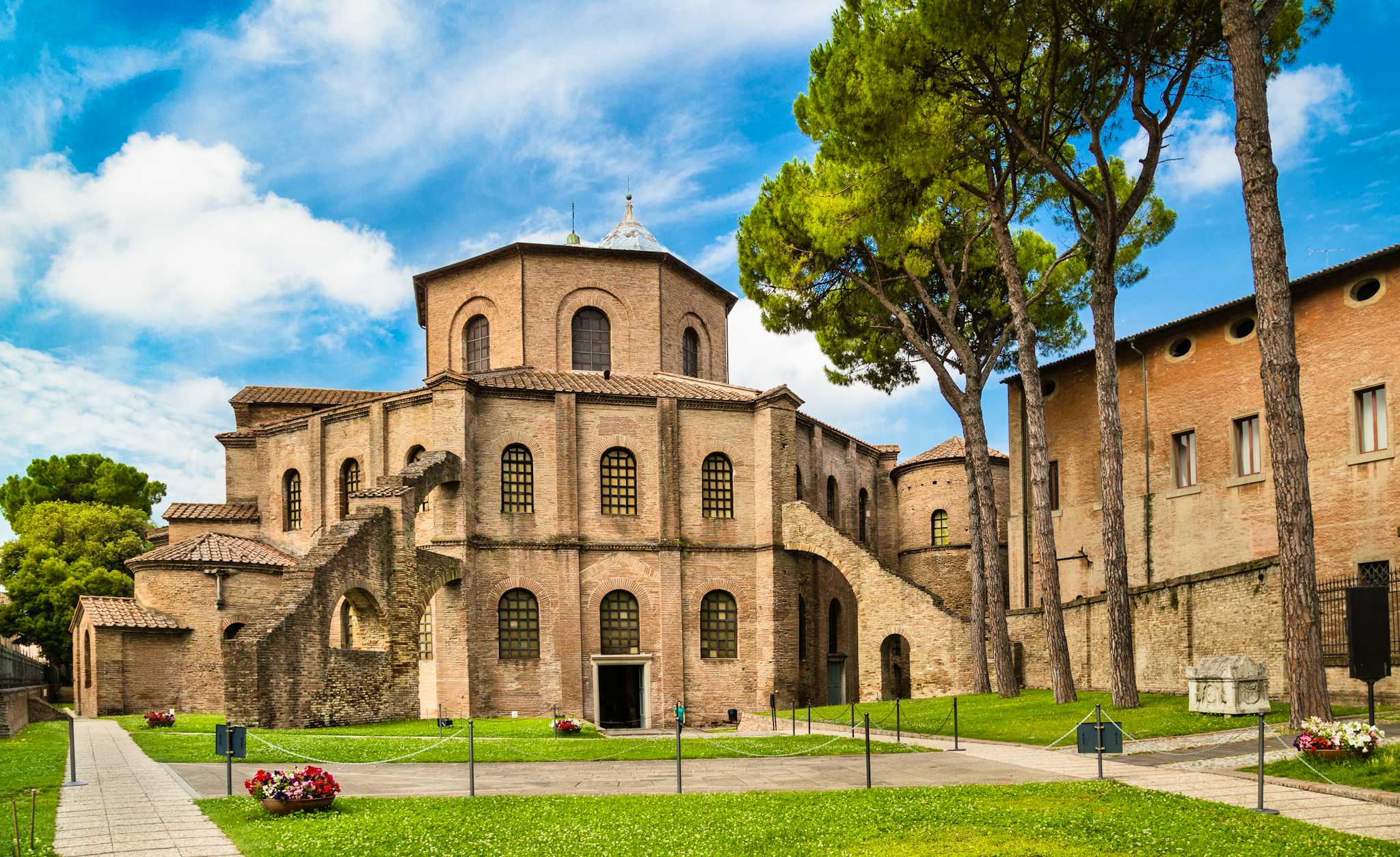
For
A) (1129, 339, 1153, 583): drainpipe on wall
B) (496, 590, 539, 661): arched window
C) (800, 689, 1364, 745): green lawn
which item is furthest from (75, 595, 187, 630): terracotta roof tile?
(1129, 339, 1153, 583): drainpipe on wall

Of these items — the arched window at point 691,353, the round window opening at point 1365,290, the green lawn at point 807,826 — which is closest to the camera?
the green lawn at point 807,826

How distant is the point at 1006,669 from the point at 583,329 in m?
16.4

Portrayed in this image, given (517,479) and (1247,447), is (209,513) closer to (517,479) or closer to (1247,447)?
(517,479)

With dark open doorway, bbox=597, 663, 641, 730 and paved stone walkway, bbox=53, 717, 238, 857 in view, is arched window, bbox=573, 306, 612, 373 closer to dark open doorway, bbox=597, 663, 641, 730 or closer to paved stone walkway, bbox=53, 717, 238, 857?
dark open doorway, bbox=597, 663, 641, 730

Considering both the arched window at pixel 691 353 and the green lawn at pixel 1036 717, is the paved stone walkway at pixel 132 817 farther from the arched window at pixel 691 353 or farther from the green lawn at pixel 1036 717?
the arched window at pixel 691 353

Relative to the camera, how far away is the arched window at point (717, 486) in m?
31.4

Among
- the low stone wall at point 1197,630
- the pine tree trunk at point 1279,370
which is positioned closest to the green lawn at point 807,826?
the pine tree trunk at point 1279,370

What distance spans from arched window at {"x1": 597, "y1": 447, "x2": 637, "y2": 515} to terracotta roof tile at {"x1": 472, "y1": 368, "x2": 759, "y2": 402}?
175 centimetres

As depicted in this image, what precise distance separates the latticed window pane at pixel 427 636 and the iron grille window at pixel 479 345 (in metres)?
8.59

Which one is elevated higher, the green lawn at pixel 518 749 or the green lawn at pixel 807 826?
the green lawn at pixel 807 826

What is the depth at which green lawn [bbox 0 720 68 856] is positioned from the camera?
9812 millimetres

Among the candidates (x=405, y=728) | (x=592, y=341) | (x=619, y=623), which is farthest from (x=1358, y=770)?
(x=592, y=341)

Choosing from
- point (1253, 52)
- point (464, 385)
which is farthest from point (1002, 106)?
point (464, 385)

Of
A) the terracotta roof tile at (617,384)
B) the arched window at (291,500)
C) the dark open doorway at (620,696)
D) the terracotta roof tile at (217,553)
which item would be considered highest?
the terracotta roof tile at (617,384)
